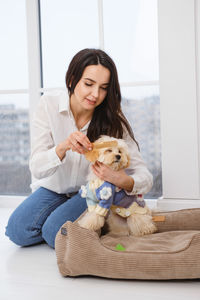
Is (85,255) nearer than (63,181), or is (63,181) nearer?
(85,255)

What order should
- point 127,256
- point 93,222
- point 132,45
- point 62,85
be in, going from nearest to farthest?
point 127,256
point 93,222
point 132,45
point 62,85

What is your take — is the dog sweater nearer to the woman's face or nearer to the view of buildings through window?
the woman's face

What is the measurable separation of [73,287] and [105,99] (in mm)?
907

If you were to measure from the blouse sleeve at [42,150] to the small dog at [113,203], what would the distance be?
199 millimetres

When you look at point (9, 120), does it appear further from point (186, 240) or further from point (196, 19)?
point (186, 240)

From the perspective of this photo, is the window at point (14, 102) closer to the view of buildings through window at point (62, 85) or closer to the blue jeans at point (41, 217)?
the view of buildings through window at point (62, 85)

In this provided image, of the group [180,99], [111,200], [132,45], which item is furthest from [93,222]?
[132,45]

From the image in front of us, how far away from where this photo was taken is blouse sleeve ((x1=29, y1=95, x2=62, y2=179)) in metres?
1.86

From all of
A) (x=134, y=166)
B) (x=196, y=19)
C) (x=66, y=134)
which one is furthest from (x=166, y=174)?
(x=196, y=19)

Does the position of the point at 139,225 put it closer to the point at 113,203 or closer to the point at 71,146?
the point at 113,203

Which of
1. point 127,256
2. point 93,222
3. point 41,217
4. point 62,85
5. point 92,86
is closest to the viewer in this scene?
point 127,256

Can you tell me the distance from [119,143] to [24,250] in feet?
2.51

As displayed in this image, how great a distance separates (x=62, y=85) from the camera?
297 centimetres

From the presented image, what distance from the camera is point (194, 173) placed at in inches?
97.7
